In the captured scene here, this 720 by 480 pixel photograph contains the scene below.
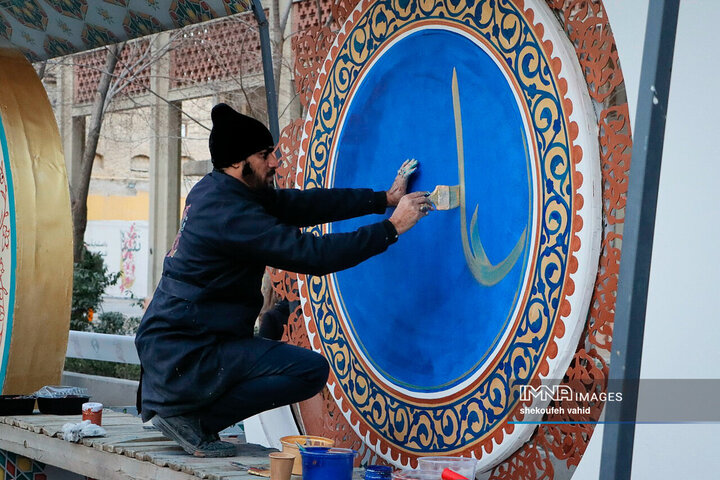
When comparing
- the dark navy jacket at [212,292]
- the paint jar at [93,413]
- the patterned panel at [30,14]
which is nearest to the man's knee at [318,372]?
the dark navy jacket at [212,292]

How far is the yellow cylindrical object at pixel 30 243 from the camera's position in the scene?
4.59 meters

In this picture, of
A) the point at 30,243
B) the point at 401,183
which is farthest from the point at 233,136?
the point at 30,243

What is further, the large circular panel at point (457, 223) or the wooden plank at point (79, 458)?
the wooden plank at point (79, 458)

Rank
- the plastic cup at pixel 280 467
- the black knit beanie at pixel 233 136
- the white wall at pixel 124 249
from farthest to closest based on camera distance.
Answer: the white wall at pixel 124 249 < the black knit beanie at pixel 233 136 < the plastic cup at pixel 280 467

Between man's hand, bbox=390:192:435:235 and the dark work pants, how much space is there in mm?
567

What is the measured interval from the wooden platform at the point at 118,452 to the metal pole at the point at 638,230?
1259 mm

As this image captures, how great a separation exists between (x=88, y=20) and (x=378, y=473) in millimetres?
2861

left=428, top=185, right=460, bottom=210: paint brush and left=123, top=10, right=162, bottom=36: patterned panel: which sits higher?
left=123, top=10, right=162, bottom=36: patterned panel

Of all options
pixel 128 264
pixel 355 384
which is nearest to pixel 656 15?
pixel 355 384

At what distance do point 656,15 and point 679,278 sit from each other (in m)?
0.75

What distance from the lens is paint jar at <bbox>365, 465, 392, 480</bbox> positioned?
2716 mm

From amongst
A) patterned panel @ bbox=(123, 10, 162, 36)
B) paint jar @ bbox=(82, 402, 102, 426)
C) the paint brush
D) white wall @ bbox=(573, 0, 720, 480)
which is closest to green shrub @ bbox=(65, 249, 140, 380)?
patterned panel @ bbox=(123, 10, 162, 36)

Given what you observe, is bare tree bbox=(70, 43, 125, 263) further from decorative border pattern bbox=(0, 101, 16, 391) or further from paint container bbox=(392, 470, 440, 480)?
paint container bbox=(392, 470, 440, 480)

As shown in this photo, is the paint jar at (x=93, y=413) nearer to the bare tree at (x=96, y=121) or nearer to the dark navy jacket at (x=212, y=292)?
the dark navy jacket at (x=212, y=292)
